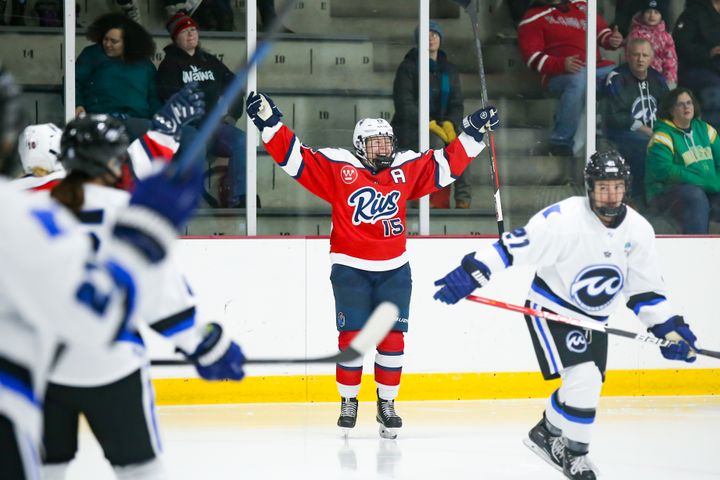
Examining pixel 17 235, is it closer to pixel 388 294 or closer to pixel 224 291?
pixel 388 294

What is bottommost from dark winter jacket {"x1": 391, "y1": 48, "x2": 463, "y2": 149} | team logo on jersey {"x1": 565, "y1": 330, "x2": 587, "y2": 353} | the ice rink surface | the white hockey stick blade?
the ice rink surface

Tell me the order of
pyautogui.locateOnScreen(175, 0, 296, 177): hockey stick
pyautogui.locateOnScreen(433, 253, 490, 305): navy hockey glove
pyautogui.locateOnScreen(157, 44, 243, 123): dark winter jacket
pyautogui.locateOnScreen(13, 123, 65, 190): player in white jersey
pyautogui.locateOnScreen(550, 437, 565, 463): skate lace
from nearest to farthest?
pyautogui.locateOnScreen(175, 0, 296, 177): hockey stick < pyautogui.locateOnScreen(13, 123, 65, 190): player in white jersey < pyautogui.locateOnScreen(433, 253, 490, 305): navy hockey glove < pyautogui.locateOnScreen(550, 437, 565, 463): skate lace < pyautogui.locateOnScreen(157, 44, 243, 123): dark winter jacket

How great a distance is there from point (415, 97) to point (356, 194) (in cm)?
131

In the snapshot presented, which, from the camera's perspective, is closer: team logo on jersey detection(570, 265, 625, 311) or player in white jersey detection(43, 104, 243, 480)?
player in white jersey detection(43, 104, 243, 480)

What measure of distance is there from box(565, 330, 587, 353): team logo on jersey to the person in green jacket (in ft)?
9.02

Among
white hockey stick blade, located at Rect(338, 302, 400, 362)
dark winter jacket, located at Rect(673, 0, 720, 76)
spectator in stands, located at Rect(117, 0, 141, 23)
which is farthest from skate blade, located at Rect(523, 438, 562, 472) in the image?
dark winter jacket, located at Rect(673, 0, 720, 76)

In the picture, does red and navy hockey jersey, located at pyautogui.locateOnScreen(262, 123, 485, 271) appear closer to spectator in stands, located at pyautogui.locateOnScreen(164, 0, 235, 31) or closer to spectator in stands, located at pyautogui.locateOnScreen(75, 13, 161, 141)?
spectator in stands, located at pyautogui.locateOnScreen(75, 13, 161, 141)

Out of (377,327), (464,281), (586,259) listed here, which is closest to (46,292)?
(377,327)

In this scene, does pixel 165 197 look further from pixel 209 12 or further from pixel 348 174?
pixel 209 12

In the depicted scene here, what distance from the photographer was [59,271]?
151 cm

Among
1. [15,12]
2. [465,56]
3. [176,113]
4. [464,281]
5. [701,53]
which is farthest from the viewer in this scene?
[701,53]

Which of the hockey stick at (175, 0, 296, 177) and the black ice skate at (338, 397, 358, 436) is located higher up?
the hockey stick at (175, 0, 296, 177)

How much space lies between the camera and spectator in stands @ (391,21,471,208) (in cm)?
583

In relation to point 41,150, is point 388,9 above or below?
above
